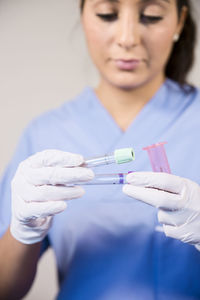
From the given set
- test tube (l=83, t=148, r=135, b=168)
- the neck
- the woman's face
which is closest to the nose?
the woman's face

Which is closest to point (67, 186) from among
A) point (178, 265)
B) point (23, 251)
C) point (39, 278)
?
point (23, 251)

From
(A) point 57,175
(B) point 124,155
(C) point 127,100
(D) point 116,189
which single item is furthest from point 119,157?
(C) point 127,100

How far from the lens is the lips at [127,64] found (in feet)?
2.34

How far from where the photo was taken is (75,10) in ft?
2.82

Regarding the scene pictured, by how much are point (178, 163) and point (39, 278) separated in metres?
0.51

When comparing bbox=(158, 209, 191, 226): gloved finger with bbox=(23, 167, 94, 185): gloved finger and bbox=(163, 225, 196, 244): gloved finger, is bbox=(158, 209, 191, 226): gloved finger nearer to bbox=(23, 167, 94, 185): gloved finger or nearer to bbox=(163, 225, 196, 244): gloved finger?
bbox=(163, 225, 196, 244): gloved finger

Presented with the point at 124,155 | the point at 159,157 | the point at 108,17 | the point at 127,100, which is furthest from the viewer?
the point at 127,100

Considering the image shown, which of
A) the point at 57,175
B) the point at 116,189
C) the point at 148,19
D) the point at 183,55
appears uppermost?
the point at 148,19

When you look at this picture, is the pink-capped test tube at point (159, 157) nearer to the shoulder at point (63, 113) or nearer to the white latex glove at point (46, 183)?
the white latex glove at point (46, 183)

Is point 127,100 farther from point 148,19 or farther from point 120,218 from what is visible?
point 120,218

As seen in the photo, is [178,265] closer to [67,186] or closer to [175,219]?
[175,219]

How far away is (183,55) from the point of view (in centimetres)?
91

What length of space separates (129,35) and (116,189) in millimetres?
329

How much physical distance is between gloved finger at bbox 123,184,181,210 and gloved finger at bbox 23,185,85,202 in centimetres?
10
